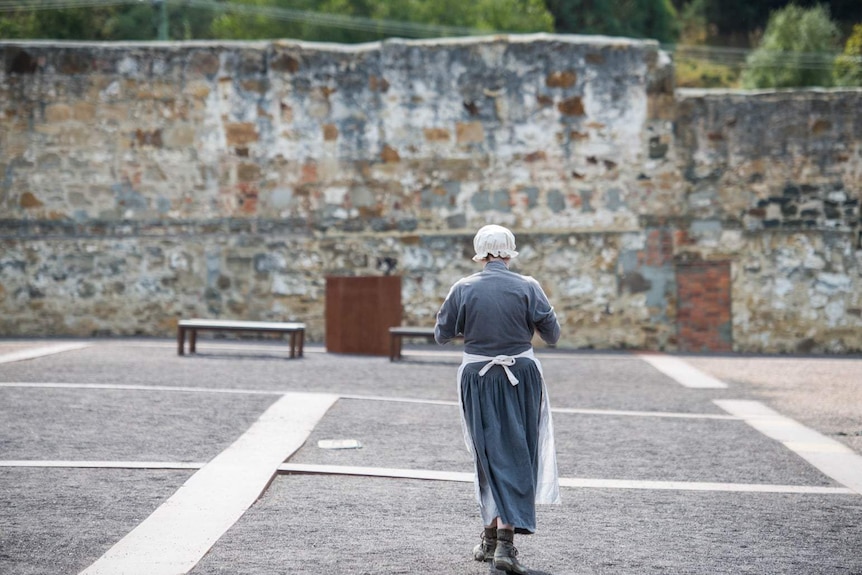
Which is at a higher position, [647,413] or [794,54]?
[794,54]

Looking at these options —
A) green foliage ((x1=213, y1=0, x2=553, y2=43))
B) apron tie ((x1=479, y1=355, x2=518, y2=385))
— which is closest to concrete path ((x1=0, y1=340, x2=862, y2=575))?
apron tie ((x1=479, y1=355, x2=518, y2=385))

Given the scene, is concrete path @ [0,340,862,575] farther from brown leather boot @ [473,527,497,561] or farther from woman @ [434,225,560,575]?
woman @ [434,225,560,575]

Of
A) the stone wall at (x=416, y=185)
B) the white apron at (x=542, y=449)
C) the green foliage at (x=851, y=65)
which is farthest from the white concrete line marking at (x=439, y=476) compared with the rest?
the green foliage at (x=851, y=65)

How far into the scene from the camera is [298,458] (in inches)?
286

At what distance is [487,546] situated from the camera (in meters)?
5.10

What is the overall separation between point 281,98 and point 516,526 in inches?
485

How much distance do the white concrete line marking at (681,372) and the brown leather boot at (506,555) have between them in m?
7.32

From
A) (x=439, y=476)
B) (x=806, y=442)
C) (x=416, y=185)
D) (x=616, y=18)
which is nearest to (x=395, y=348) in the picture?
(x=416, y=185)

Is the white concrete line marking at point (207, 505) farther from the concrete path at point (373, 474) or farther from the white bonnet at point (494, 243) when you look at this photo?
the white bonnet at point (494, 243)

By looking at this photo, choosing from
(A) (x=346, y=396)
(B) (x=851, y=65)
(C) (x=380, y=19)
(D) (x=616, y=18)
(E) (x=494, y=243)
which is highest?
(D) (x=616, y=18)

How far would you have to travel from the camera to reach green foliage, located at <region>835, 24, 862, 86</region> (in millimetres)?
38062

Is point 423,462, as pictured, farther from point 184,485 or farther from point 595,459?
point 184,485

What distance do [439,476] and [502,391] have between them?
186 cm

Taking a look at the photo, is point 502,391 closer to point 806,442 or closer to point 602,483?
point 602,483
